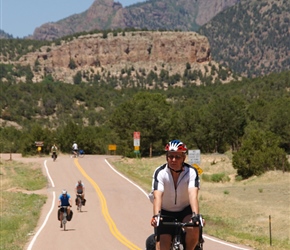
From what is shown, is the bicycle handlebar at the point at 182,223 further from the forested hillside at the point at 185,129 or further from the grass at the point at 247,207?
the forested hillside at the point at 185,129

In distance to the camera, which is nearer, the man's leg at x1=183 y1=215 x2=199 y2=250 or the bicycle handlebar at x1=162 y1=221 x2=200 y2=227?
the bicycle handlebar at x1=162 y1=221 x2=200 y2=227

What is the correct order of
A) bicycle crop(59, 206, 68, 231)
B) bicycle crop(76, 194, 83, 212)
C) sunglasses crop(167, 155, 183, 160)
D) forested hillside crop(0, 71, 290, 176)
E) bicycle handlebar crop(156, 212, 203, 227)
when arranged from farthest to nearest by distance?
forested hillside crop(0, 71, 290, 176), bicycle crop(76, 194, 83, 212), bicycle crop(59, 206, 68, 231), sunglasses crop(167, 155, 183, 160), bicycle handlebar crop(156, 212, 203, 227)

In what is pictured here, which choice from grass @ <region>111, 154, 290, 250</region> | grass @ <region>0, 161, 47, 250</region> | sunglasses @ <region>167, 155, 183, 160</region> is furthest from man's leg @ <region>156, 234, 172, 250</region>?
grass @ <region>0, 161, 47, 250</region>

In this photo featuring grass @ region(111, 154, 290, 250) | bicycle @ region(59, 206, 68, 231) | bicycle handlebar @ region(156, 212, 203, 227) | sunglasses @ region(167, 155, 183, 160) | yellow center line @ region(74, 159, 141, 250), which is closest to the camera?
bicycle handlebar @ region(156, 212, 203, 227)

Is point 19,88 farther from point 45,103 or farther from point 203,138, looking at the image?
point 203,138

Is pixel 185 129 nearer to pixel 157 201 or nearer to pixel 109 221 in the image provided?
pixel 109 221

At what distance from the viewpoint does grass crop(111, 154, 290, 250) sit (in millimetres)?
21875

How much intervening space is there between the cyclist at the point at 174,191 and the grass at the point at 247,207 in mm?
10394

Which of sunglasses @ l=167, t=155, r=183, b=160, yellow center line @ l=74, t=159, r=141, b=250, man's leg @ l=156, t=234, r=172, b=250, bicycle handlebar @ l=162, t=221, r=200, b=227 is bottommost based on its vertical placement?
yellow center line @ l=74, t=159, r=141, b=250

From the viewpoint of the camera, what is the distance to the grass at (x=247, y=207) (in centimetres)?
2188

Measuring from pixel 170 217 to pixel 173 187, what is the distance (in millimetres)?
380

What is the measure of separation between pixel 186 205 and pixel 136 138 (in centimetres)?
4880

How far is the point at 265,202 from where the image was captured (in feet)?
116

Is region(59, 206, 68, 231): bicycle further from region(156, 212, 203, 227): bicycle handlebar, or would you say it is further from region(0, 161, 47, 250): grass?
region(156, 212, 203, 227): bicycle handlebar
